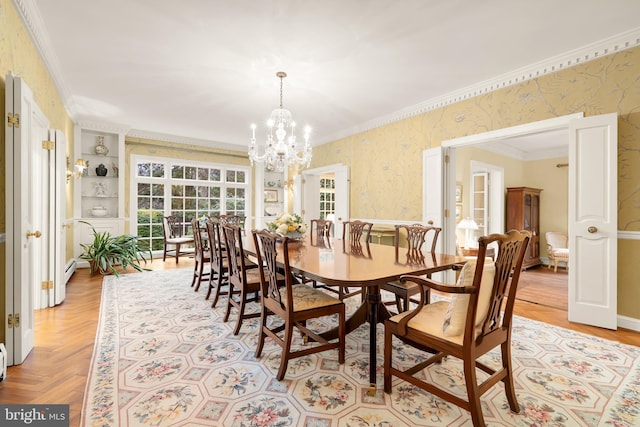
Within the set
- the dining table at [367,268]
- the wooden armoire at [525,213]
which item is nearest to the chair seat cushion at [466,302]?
the dining table at [367,268]

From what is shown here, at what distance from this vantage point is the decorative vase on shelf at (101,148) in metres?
5.57

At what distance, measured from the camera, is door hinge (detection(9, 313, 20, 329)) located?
6.64ft

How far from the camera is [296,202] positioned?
732 cm

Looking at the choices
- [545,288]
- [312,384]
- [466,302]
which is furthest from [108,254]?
[545,288]

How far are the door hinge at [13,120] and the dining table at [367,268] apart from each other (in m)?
1.80

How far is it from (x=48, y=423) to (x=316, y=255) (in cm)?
180

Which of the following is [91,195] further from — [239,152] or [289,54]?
[289,54]

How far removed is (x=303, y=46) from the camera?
284 cm

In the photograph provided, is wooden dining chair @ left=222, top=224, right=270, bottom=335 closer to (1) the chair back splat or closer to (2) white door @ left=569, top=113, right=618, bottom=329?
(1) the chair back splat

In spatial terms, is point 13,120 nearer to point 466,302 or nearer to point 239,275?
point 239,275

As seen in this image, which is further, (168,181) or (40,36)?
(168,181)

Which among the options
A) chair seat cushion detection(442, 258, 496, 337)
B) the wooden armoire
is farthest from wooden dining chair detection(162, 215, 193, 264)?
the wooden armoire

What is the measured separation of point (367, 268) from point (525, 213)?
232 inches

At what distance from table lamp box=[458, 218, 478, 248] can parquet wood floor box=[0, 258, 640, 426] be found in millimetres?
1973
